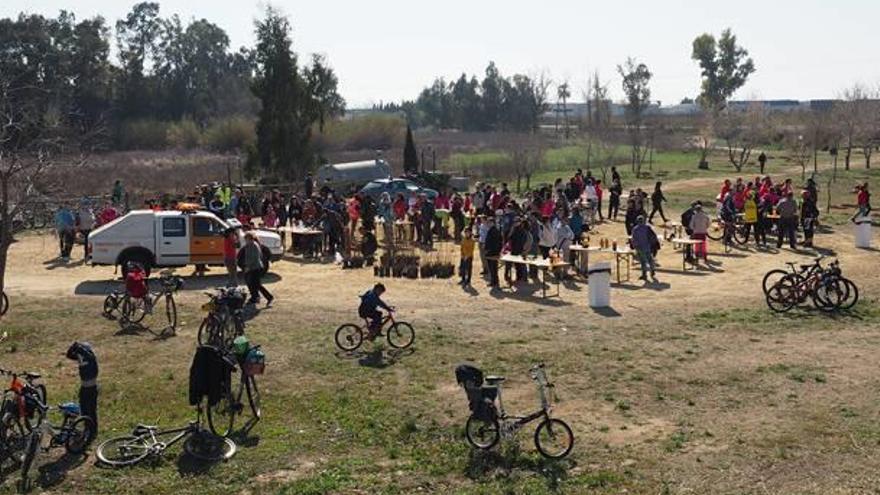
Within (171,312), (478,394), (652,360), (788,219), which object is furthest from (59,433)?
(788,219)

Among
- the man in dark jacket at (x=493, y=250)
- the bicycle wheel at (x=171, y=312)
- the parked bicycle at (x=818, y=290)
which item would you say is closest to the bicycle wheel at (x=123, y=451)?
the bicycle wheel at (x=171, y=312)

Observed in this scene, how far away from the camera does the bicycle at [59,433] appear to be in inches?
415

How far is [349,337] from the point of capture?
15.5m

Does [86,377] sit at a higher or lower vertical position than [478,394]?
lower

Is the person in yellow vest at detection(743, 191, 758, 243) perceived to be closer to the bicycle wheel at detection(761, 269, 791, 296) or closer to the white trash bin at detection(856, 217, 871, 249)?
the white trash bin at detection(856, 217, 871, 249)

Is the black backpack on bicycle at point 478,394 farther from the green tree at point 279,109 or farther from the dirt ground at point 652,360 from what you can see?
the green tree at point 279,109

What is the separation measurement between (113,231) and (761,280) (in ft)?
48.0

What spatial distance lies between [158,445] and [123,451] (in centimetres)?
40

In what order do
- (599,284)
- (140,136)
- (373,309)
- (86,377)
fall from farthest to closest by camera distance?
(140,136), (599,284), (373,309), (86,377)

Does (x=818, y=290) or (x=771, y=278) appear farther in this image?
(x=771, y=278)

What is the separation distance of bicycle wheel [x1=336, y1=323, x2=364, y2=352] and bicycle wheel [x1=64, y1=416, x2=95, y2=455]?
16.0 ft

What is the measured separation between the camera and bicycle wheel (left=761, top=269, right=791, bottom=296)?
734 inches

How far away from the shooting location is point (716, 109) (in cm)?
6588

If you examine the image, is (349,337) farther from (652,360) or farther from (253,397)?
(652,360)
